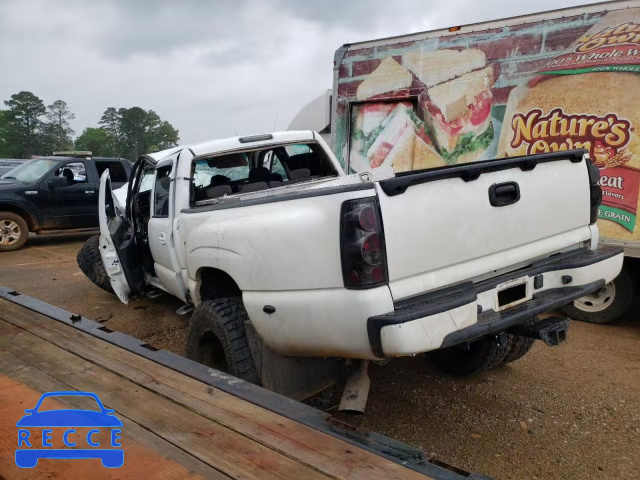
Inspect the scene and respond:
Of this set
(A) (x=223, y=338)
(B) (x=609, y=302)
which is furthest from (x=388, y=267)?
(B) (x=609, y=302)

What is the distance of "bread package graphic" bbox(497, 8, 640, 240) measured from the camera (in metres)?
4.39

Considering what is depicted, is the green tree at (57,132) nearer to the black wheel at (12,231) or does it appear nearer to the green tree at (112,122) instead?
the green tree at (112,122)

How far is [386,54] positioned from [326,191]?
4.48 metres

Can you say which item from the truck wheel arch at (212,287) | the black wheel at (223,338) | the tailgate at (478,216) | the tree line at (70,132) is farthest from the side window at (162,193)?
the tree line at (70,132)

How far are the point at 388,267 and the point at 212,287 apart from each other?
5.04 feet

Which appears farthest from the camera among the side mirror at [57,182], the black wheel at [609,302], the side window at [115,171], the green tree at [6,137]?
the green tree at [6,137]

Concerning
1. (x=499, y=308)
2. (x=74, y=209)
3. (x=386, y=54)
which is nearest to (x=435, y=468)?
(x=499, y=308)

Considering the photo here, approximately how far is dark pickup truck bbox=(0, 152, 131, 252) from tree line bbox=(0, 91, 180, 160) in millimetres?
44089

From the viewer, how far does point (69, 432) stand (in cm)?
177

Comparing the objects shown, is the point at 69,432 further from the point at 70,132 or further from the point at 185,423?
the point at 70,132

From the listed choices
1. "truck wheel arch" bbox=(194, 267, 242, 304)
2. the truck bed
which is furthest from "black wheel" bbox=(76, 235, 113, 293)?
the truck bed

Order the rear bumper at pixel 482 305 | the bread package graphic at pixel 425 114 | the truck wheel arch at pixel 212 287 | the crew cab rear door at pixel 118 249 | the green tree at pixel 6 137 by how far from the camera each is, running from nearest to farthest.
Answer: the rear bumper at pixel 482 305 → the truck wheel arch at pixel 212 287 → the crew cab rear door at pixel 118 249 → the bread package graphic at pixel 425 114 → the green tree at pixel 6 137

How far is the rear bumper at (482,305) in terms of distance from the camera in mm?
2117

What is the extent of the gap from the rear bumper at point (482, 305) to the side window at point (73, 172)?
9.34 metres
